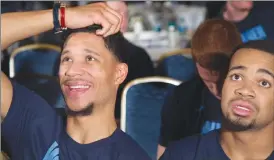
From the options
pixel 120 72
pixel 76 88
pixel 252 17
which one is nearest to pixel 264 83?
pixel 120 72

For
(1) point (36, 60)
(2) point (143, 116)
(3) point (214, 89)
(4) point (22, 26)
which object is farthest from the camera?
(1) point (36, 60)

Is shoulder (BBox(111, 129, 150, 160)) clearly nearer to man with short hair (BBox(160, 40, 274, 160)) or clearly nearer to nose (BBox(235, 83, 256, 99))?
man with short hair (BBox(160, 40, 274, 160))

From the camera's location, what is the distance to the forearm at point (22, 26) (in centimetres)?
147

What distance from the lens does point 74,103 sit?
58.9 inches

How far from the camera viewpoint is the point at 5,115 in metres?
1.55

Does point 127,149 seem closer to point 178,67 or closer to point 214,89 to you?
point 214,89

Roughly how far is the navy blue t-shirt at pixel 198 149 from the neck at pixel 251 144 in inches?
0.9

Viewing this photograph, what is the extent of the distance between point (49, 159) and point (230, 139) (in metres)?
0.52

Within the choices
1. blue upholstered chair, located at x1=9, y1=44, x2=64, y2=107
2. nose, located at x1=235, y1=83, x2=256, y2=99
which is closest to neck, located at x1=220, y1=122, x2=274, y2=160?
nose, located at x1=235, y1=83, x2=256, y2=99

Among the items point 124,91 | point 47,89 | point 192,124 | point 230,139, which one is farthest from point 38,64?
point 230,139

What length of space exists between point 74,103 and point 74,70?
0.09 meters

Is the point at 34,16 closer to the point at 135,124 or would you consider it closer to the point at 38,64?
the point at 135,124

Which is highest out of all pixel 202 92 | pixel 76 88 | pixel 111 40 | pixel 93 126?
pixel 111 40

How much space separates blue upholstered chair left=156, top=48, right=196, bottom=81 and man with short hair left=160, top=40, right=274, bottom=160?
3.66ft
